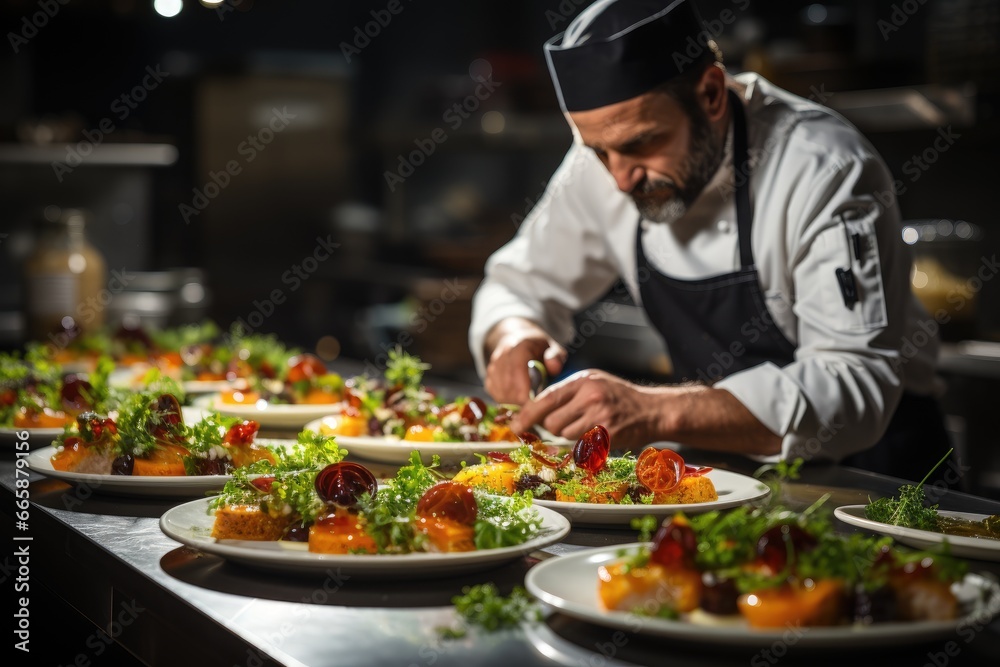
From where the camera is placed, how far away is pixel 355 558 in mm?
1290

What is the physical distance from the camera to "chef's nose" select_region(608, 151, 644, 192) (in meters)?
2.45

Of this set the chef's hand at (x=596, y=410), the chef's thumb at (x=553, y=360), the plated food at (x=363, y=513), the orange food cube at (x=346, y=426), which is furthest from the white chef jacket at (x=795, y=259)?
the plated food at (x=363, y=513)

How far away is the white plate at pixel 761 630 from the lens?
104cm

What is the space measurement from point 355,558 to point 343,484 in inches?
5.9

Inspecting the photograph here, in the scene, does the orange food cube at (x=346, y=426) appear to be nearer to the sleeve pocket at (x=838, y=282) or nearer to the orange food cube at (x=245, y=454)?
the orange food cube at (x=245, y=454)

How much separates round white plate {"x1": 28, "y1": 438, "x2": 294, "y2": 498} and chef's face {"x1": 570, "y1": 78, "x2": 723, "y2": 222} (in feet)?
3.41

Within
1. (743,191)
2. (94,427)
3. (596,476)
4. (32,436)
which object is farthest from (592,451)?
(32,436)

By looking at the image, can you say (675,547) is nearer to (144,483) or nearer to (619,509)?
(619,509)

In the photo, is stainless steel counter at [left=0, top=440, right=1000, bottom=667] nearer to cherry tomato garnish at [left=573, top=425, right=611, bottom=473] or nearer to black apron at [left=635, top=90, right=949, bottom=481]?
cherry tomato garnish at [left=573, top=425, right=611, bottom=473]

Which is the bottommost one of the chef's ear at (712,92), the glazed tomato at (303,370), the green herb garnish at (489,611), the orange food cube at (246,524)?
the green herb garnish at (489,611)

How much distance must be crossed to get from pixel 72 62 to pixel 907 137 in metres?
5.12

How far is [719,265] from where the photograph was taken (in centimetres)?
262

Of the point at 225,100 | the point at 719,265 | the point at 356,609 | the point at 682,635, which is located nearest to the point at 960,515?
the point at 682,635

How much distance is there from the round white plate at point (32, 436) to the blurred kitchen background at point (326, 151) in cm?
292
